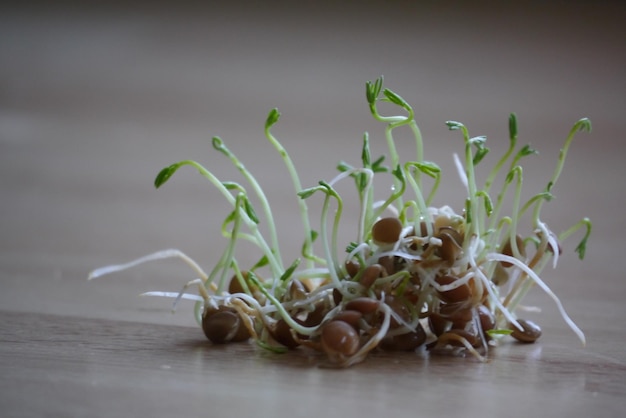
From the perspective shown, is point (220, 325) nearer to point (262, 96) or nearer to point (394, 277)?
point (394, 277)

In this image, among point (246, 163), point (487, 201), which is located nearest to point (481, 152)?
point (487, 201)

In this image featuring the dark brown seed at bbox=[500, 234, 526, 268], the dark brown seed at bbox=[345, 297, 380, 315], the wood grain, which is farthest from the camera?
the dark brown seed at bbox=[500, 234, 526, 268]

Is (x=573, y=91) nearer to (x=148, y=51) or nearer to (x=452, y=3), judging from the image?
(x=452, y=3)

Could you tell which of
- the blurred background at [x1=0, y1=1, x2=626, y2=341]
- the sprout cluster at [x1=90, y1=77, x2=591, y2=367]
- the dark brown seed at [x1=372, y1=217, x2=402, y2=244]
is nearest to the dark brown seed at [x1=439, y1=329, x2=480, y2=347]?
the sprout cluster at [x1=90, y1=77, x2=591, y2=367]

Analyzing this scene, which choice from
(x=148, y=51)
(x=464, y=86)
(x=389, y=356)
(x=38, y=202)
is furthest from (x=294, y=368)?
(x=148, y=51)

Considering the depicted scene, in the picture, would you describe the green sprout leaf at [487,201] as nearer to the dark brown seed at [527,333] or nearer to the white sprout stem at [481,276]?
the white sprout stem at [481,276]

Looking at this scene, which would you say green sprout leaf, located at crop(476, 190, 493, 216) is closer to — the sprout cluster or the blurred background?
the sprout cluster

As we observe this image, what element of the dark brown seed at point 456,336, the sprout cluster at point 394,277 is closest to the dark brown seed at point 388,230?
the sprout cluster at point 394,277
